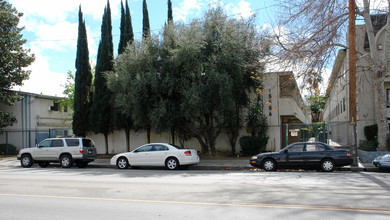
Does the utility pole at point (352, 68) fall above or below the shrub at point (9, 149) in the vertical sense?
above

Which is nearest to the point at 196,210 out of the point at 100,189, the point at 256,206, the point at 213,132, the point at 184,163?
the point at 256,206

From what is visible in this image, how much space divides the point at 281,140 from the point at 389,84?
27.8 ft

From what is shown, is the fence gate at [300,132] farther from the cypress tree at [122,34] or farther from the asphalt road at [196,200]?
the cypress tree at [122,34]

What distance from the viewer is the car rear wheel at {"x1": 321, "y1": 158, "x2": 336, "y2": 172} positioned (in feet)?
45.0

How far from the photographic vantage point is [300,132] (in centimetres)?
1927

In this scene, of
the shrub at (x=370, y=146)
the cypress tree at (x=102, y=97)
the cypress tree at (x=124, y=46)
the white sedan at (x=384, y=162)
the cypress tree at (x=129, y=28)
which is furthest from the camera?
the cypress tree at (x=129, y=28)

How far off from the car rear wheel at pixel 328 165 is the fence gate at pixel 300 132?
17.5 feet

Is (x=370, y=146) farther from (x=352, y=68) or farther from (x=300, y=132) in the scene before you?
(x=352, y=68)


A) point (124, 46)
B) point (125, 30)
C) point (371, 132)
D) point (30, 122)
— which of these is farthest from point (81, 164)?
point (371, 132)

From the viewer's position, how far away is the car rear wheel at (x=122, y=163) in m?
16.2

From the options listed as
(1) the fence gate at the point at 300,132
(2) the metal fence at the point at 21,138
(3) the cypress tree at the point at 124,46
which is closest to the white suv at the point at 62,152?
(3) the cypress tree at the point at 124,46

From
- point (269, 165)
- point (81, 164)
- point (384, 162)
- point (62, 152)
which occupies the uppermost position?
point (62, 152)

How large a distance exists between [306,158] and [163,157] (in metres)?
6.75

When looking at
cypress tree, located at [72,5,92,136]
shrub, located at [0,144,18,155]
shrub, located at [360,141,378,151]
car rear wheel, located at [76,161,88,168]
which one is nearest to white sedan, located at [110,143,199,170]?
car rear wheel, located at [76,161,88,168]
